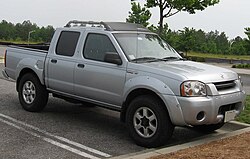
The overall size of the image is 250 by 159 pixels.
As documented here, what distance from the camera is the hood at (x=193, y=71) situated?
5.95m

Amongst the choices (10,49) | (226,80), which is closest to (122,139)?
(226,80)

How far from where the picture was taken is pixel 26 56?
27.9 ft

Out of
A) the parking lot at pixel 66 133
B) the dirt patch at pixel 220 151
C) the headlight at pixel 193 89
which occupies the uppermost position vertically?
the headlight at pixel 193 89

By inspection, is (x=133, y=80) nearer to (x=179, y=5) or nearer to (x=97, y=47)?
(x=97, y=47)

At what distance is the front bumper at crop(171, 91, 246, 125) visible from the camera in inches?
224

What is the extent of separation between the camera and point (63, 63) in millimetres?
→ 7543

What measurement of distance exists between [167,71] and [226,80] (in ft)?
3.05

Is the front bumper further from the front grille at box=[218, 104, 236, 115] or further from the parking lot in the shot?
the parking lot

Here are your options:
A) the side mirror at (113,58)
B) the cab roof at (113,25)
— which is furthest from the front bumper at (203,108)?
the cab roof at (113,25)

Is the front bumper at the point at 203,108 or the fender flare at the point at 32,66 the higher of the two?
the fender flare at the point at 32,66

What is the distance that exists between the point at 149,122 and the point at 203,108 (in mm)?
840

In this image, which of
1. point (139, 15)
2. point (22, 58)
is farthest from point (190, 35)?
point (22, 58)

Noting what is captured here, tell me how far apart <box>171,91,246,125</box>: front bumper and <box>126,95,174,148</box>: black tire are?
31 cm

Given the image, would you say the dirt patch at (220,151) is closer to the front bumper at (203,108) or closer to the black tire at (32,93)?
the front bumper at (203,108)
